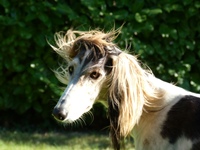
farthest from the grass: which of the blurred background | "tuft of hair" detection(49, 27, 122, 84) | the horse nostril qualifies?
the horse nostril

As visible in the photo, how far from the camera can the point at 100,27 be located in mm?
7090

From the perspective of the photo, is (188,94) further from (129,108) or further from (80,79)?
(80,79)

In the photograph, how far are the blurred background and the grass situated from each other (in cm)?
50

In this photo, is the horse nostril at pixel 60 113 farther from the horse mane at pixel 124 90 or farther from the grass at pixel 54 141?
the grass at pixel 54 141

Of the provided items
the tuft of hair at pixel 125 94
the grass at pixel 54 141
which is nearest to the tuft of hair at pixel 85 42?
the tuft of hair at pixel 125 94

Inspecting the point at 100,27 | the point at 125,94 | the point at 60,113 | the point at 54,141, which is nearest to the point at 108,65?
the point at 125,94

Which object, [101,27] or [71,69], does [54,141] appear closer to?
[101,27]

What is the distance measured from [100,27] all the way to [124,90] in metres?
3.12

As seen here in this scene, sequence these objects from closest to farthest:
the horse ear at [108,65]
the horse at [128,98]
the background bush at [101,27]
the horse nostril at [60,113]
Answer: the horse nostril at [60,113] → the horse at [128,98] → the horse ear at [108,65] → the background bush at [101,27]

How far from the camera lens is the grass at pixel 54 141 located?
6992mm

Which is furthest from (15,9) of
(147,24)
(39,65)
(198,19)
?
(198,19)

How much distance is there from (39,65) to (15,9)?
73 cm

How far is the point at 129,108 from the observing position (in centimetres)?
407

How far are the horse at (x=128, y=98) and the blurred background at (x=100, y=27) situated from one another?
9.40 feet
